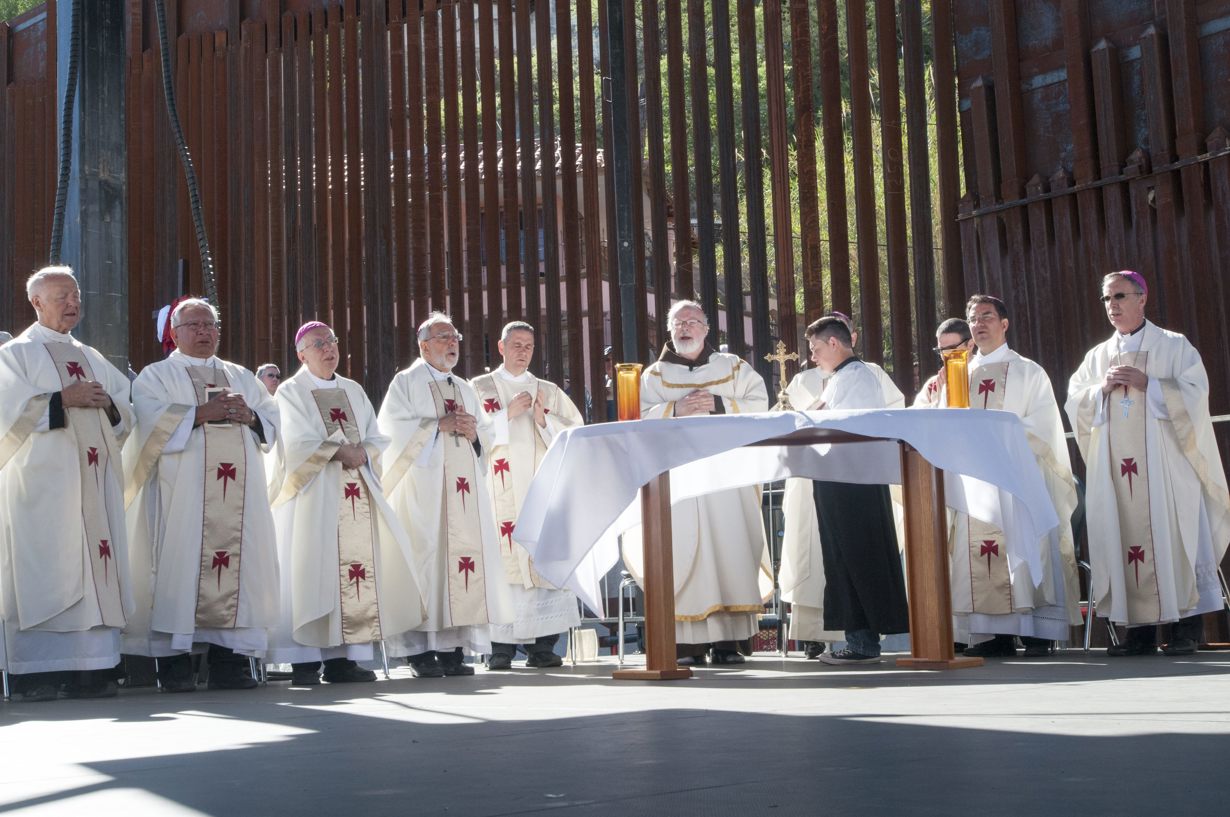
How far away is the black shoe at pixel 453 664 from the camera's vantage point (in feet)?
23.9

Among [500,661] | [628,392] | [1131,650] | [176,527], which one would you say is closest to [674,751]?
[628,392]

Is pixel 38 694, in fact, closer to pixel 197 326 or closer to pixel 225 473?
pixel 225 473

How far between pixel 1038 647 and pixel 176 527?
4.13 meters

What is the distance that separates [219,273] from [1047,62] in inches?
297

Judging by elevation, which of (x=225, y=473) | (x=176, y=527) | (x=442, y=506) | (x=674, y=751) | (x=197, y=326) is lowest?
(x=674, y=751)

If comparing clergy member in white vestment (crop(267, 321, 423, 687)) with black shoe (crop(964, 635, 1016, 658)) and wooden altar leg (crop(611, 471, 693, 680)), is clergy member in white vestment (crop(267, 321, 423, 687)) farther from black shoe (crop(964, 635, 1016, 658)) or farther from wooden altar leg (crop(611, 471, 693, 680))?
black shoe (crop(964, 635, 1016, 658))

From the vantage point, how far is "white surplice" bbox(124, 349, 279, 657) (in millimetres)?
6566

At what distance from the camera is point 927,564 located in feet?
18.3

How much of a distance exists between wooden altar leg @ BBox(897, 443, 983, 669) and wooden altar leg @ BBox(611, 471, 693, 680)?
89 centimetres

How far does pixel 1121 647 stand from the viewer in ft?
22.4

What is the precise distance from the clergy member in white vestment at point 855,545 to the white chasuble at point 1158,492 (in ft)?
3.70

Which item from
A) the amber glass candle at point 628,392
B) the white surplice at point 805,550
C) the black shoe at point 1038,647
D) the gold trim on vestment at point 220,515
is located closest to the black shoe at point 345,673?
the gold trim on vestment at point 220,515

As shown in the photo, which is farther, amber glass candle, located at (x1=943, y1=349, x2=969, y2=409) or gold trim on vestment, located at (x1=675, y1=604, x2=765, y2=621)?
gold trim on vestment, located at (x1=675, y1=604, x2=765, y2=621)

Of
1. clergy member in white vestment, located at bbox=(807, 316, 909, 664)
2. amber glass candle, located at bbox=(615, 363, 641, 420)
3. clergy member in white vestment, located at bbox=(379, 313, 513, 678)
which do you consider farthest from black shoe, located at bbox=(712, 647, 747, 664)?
amber glass candle, located at bbox=(615, 363, 641, 420)
